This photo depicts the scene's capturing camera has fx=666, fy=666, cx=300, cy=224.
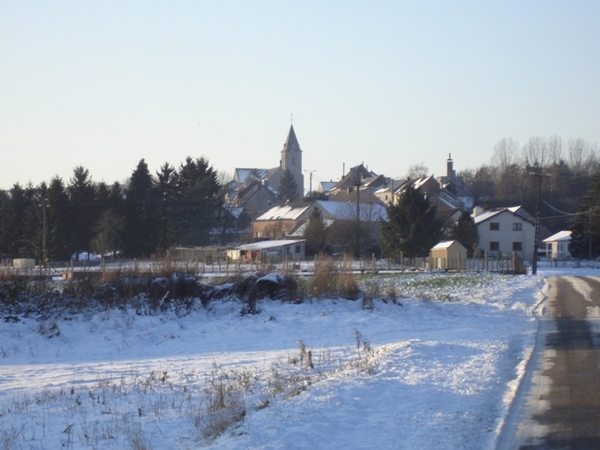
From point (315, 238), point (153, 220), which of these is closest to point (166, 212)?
point (153, 220)

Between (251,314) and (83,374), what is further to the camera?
(251,314)

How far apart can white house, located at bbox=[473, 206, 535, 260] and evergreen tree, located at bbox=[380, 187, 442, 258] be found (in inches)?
818

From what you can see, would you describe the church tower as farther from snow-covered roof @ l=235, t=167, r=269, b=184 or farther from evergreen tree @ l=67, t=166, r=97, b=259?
evergreen tree @ l=67, t=166, r=97, b=259

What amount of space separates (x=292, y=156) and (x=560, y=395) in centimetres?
15289

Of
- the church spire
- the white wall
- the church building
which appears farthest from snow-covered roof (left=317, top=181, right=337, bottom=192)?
the white wall

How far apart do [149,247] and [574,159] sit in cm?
8348

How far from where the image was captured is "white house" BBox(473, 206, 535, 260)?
270 feet

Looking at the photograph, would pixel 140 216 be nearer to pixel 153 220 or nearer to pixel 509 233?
pixel 153 220

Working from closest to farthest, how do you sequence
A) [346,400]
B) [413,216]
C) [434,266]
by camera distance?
[346,400] → [434,266] → [413,216]

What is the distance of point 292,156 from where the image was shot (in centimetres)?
16112

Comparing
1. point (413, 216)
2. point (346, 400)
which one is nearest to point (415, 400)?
point (346, 400)

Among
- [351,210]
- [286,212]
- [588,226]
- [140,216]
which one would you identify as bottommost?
[588,226]

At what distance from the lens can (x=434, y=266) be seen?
179 ft

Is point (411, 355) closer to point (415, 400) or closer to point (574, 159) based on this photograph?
point (415, 400)
